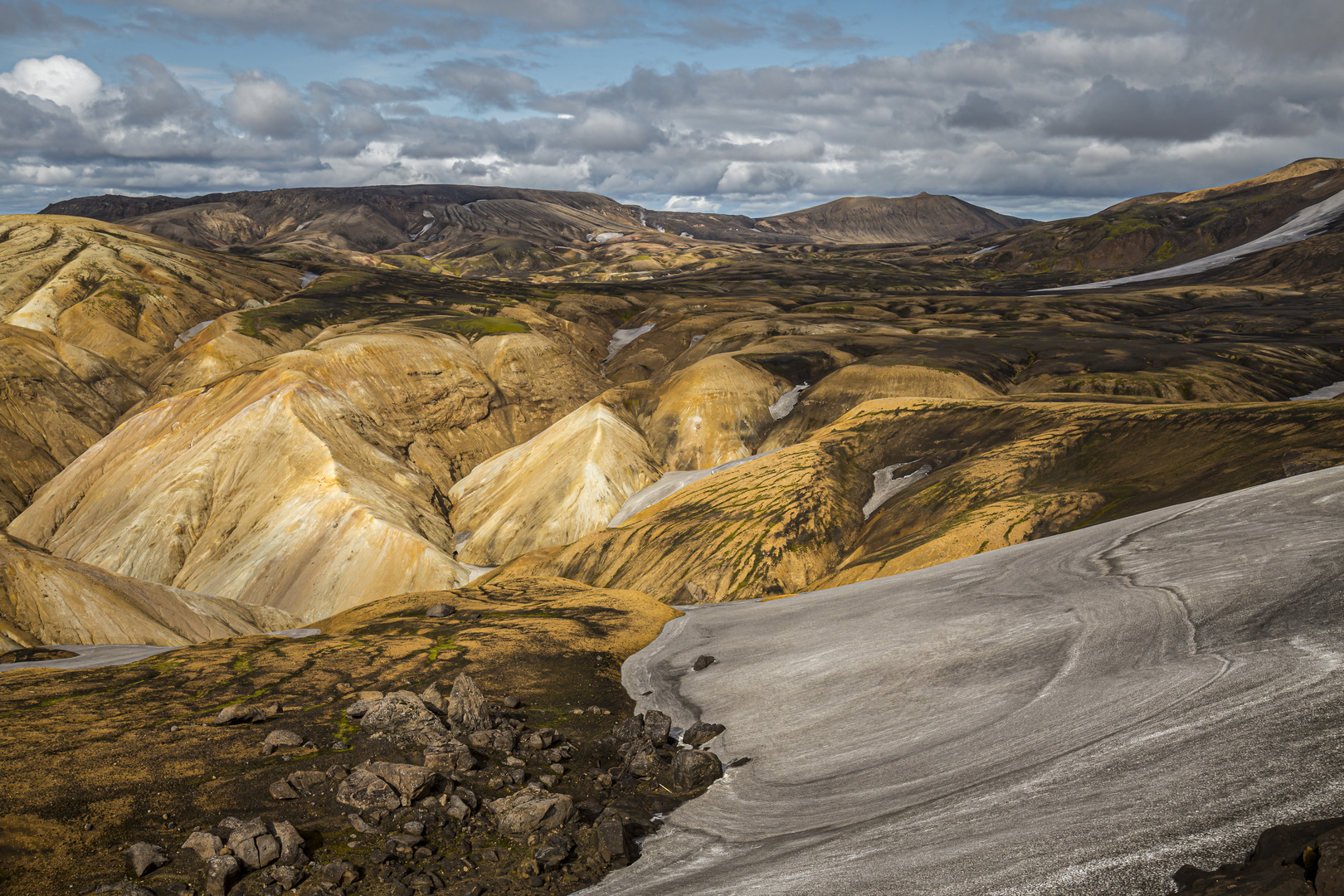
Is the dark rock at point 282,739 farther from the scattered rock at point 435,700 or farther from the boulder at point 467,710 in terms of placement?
the boulder at point 467,710

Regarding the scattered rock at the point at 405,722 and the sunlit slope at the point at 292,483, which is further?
the sunlit slope at the point at 292,483

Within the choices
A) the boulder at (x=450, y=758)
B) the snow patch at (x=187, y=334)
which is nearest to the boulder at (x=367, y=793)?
the boulder at (x=450, y=758)

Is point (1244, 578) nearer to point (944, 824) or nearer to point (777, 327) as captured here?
point (944, 824)

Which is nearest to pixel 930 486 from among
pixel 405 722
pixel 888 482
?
pixel 888 482

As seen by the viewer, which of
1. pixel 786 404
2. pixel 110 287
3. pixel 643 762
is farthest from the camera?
pixel 110 287

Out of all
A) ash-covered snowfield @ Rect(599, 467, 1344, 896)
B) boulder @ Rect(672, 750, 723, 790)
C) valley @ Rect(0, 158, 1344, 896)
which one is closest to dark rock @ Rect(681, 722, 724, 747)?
ash-covered snowfield @ Rect(599, 467, 1344, 896)

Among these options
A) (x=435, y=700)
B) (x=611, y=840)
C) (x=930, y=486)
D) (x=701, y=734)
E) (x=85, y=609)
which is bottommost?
(x=85, y=609)

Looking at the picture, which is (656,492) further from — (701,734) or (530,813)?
(530,813)
